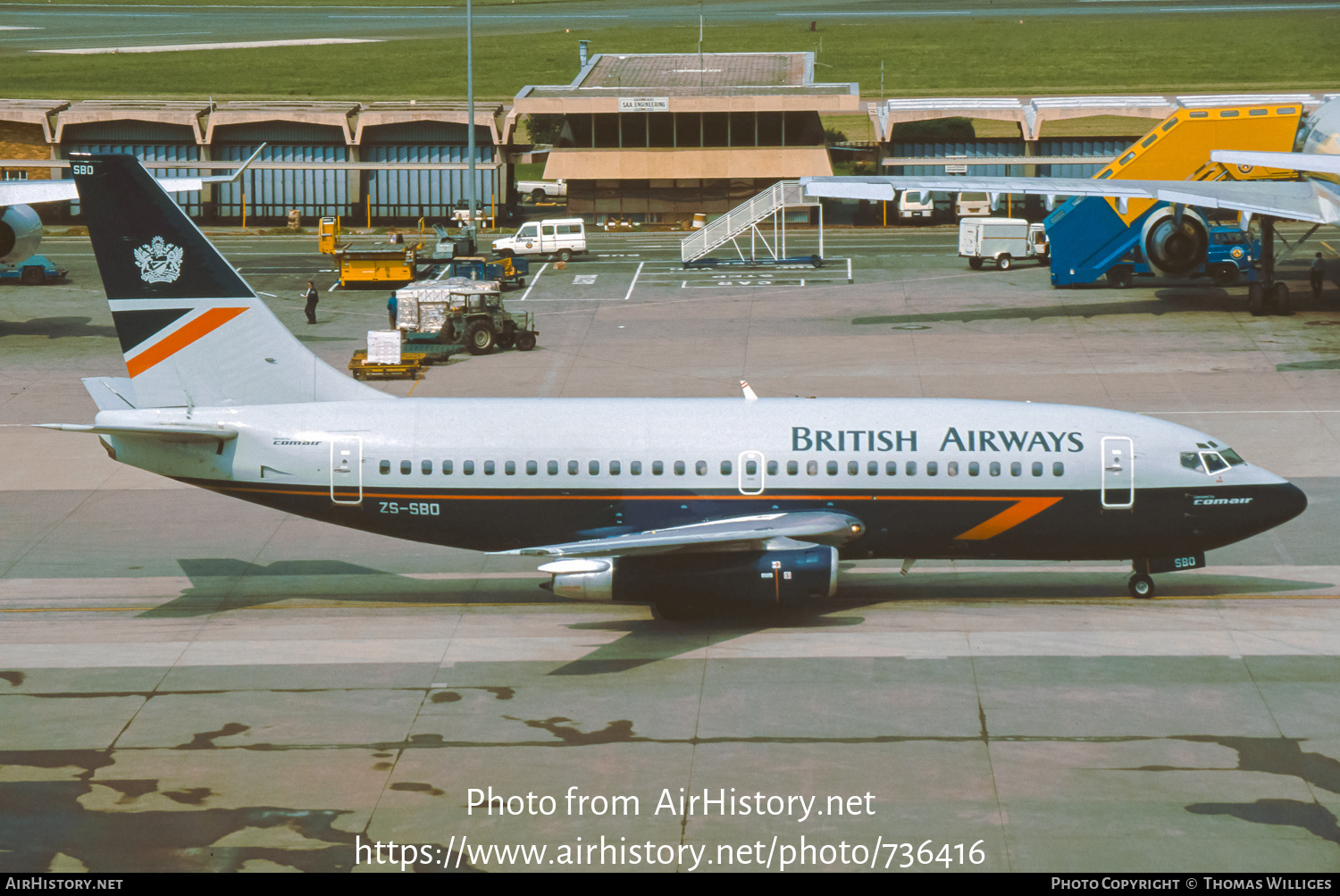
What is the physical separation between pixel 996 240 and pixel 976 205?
16.7m

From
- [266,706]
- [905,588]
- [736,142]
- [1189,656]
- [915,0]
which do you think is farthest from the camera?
[915,0]

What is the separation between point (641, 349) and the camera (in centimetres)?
5747

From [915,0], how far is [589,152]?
108 meters

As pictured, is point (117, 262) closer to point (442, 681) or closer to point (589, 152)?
point (442, 681)

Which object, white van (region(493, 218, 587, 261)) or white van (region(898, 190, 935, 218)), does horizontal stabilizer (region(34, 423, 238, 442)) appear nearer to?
white van (region(493, 218, 587, 261))

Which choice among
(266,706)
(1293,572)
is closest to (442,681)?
(266,706)

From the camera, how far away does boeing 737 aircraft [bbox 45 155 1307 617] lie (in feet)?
96.8

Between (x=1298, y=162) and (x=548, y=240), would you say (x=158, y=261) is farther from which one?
(x=548, y=240)

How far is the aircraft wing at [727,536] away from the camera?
90.4 feet

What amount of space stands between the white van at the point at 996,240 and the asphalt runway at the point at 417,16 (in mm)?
90113

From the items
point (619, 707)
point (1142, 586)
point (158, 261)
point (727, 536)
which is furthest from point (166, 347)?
point (1142, 586)

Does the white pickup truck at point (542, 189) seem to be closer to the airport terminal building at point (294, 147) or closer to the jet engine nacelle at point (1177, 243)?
the airport terminal building at point (294, 147)

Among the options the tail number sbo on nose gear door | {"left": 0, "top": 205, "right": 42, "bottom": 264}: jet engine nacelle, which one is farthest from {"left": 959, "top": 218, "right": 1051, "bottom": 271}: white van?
the tail number sbo on nose gear door

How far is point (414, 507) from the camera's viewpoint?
29.9m
